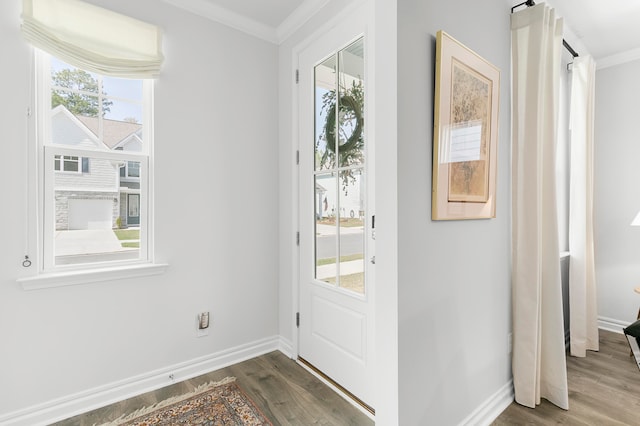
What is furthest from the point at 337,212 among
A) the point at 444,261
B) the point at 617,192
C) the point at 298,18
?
the point at 617,192

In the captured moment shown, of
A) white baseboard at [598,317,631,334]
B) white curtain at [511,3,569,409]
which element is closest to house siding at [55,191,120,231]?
white curtain at [511,3,569,409]

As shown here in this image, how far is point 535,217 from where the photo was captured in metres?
1.75

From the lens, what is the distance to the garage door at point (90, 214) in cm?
189

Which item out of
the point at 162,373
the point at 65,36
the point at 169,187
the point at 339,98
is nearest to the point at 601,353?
the point at 339,98

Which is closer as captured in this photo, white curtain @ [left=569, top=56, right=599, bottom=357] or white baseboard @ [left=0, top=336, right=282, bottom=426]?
white baseboard @ [left=0, top=336, right=282, bottom=426]

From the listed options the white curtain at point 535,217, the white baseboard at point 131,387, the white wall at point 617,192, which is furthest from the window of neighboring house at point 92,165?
→ the white wall at point 617,192

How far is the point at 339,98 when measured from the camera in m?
2.11

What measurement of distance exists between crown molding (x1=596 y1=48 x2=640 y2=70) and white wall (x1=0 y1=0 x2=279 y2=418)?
3.13 meters

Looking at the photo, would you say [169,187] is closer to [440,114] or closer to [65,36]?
[65,36]

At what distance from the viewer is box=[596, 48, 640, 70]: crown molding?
283cm

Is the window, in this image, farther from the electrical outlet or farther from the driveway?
the electrical outlet

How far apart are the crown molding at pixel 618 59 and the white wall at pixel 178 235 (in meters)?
3.13

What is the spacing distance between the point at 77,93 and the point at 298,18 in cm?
157

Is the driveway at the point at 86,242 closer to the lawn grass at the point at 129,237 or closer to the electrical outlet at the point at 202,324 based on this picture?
the lawn grass at the point at 129,237
